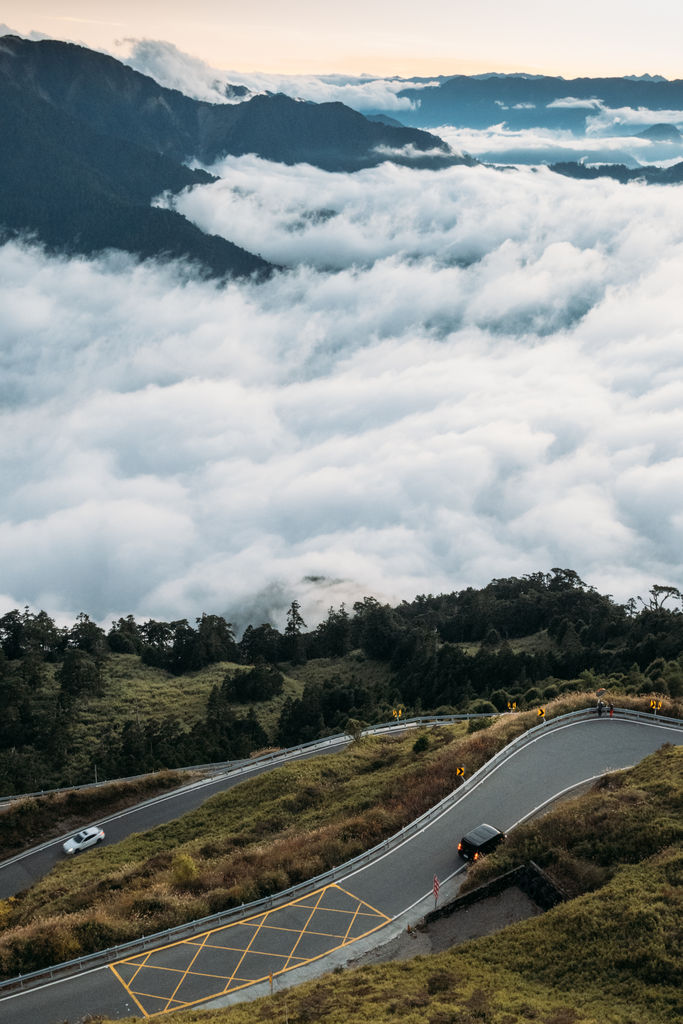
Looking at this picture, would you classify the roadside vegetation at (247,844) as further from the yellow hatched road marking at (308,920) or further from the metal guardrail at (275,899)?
the yellow hatched road marking at (308,920)

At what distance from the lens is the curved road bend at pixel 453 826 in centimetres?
2205

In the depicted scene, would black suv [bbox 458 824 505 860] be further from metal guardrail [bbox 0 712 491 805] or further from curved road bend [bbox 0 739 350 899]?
metal guardrail [bbox 0 712 491 805]

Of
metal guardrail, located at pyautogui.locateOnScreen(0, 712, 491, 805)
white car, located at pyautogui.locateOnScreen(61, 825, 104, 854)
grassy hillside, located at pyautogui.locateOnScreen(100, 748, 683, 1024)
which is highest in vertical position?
grassy hillside, located at pyautogui.locateOnScreen(100, 748, 683, 1024)

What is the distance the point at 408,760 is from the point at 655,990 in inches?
861

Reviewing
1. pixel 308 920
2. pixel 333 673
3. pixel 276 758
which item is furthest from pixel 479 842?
pixel 333 673

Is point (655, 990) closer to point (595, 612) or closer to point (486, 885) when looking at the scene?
point (486, 885)

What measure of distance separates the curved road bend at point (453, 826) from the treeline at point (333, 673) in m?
9.80

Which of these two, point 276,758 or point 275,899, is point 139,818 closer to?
point 276,758

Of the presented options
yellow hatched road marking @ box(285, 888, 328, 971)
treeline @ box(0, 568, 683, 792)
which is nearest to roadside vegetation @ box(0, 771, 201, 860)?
treeline @ box(0, 568, 683, 792)

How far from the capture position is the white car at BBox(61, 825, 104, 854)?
41875 mm

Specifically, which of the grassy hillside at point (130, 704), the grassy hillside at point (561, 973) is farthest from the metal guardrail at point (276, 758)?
the grassy hillside at point (561, 973)

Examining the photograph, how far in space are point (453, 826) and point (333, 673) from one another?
5453 centimetres

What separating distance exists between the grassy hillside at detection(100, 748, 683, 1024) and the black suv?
3480 millimetres

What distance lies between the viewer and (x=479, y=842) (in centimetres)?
2767
